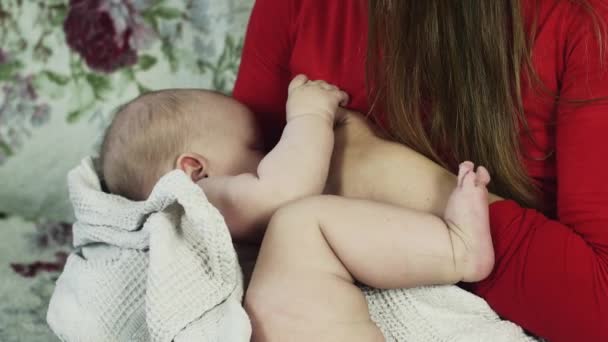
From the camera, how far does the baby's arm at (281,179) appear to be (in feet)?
2.71

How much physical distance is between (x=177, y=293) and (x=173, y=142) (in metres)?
0.25

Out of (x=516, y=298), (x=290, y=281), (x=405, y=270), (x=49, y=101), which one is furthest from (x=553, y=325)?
(x=49, y=101)

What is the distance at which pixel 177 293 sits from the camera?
0.77 m

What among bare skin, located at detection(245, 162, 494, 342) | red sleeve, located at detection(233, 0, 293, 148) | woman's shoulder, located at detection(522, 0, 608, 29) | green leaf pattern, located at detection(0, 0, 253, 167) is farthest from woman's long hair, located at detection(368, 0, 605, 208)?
green leaf pattern, located at detection(0, 0, 253, 167)

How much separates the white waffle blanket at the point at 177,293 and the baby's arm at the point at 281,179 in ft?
0.19

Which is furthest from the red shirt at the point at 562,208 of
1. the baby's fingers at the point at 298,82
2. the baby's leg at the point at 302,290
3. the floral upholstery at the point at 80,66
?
the floral upholstery at the point at 80,66

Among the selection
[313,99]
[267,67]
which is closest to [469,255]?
[313,99]

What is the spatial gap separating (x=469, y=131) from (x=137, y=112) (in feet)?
1.35

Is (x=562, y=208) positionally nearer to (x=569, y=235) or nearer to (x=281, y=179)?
(x=569, y=235)

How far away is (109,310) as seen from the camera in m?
0.85

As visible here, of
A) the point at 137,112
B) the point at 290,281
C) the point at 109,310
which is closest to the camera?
the point at 290,281

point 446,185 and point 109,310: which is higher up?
point 446,185

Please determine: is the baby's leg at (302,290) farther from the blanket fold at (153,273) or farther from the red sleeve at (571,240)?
the red sleeve at (571,240)

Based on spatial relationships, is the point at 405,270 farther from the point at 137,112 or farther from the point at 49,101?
the point at 49,101
